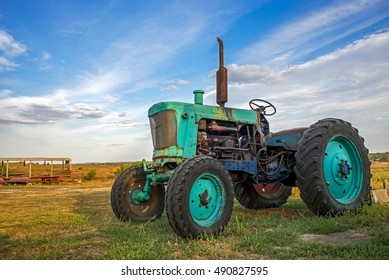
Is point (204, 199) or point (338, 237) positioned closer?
point (338, 237)

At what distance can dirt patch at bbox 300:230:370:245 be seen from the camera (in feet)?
13.9

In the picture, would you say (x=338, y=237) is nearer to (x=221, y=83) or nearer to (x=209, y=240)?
(x=209, y=240)

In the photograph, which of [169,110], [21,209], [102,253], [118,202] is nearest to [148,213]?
[118,202]

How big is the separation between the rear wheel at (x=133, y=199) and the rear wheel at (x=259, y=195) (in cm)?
221

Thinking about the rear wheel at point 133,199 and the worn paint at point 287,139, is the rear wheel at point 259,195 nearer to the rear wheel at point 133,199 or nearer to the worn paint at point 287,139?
the worn paint at point 287,139

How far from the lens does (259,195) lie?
25.6 feet

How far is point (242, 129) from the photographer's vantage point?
6668 millimetres

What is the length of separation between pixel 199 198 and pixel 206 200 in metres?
0.13

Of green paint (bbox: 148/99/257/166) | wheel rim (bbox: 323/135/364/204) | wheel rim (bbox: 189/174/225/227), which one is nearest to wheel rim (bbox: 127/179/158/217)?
green paint (bbox: 148/99/257/166)

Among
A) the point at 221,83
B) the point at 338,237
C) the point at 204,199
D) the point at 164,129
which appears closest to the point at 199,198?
the point at 204,199

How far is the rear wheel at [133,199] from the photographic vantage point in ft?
20.5

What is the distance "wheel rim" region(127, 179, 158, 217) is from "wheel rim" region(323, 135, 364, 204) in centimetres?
318
